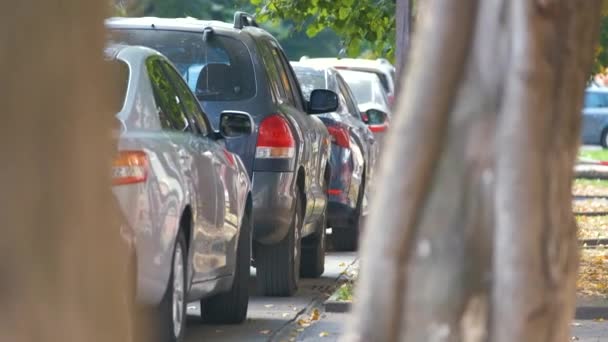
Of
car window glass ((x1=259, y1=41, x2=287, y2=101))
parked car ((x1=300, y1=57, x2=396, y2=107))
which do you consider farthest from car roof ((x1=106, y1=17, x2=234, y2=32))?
parked car ((x1=300, y1=57, x2=396, y2=107))

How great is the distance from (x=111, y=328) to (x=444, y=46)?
3.04ft

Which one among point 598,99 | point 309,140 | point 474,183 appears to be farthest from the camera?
point 598,99

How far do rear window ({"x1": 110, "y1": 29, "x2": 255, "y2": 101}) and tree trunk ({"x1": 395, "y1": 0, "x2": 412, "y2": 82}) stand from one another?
3.18 meters

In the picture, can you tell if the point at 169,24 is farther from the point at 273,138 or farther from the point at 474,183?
the point at 474,183

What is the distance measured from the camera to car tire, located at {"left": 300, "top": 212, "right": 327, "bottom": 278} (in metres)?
14.0

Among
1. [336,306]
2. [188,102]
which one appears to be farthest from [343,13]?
[188,102]

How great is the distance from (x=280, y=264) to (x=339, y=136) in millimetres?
3840

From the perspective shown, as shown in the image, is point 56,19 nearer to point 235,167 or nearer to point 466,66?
point 466,66

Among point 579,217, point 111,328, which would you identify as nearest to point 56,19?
point 111,328

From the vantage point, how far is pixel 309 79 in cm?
1797

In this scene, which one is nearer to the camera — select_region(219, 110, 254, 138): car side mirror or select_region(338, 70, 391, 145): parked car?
select_region(219, 110, 254, 138): car side mirror

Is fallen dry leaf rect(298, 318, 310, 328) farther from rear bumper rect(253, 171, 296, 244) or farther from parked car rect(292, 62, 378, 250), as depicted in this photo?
parked car rect(292, 62, 378, 250)

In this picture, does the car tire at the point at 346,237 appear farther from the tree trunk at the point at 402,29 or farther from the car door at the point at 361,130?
the tree trunk at the point at 402,29

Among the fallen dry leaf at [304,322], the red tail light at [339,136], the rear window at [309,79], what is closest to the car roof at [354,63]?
the rear window at [309,79]
